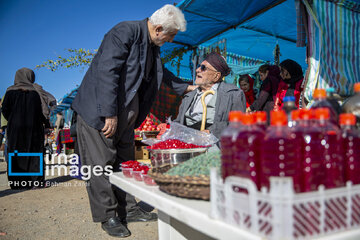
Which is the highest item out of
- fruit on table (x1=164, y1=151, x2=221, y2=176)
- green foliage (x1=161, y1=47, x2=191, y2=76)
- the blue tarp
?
the blue tarp

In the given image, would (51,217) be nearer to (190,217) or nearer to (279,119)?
(190,217)

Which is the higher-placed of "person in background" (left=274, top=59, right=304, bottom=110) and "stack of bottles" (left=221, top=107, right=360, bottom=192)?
"person in background" (left=274, top=59, right=304, bottom=110)

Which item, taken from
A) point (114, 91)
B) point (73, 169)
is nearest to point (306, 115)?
point (114, 91)

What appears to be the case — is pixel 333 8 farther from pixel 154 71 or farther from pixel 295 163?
pixel 295 163

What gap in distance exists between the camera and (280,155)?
0.73 m

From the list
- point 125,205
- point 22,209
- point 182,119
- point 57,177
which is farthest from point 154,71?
point 57,177

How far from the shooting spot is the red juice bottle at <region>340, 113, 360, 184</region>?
0.84 meters

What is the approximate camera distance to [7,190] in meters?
4.29

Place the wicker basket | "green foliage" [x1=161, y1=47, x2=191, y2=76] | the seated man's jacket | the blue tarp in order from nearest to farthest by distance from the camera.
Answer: the wicker basket, the seated man's jacket, the blue tarp, "green foliage" [x1=161, y1=47, x2=191, y2=76]

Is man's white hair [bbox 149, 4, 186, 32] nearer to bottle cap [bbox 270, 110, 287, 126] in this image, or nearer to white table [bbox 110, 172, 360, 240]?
white table [bbox 110, 172, 360, 240]

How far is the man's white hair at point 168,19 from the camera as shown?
2039 mm

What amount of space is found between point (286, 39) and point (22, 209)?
6278 mm

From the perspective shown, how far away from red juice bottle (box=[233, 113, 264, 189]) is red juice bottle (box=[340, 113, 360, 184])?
0.30 m

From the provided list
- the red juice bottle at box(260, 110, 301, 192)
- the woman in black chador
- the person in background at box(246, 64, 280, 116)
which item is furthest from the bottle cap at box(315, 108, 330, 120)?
the woman in black chador
